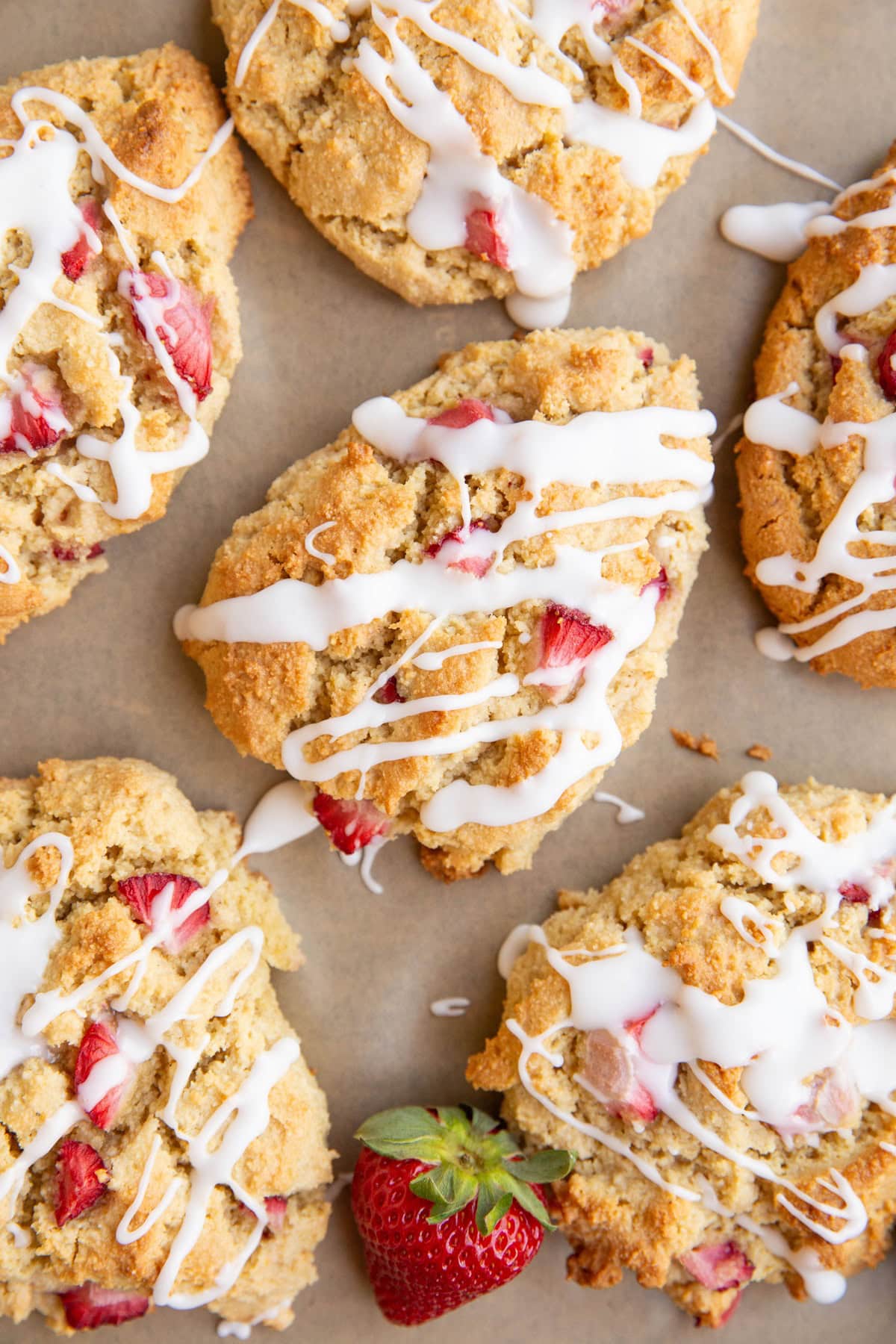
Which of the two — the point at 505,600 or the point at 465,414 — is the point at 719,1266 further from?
the point at 465,414

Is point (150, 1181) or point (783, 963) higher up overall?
point (150, 1181)

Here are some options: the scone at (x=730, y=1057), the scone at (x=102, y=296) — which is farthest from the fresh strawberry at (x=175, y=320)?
the scone at (x=730, y=1057)

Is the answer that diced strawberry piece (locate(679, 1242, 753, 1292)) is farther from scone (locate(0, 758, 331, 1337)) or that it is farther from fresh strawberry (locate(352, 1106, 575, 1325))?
scone (locate(0, 758, 331, 1337))

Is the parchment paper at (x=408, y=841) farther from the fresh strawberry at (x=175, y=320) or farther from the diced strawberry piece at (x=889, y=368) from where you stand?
the diced strawberry piece at (x=889, y=368)

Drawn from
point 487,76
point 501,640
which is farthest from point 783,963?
point 487,76

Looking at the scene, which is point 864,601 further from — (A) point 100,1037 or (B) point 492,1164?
(A) point 100,1037

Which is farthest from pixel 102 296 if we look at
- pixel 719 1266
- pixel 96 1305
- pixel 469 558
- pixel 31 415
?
pixel 719 1266
